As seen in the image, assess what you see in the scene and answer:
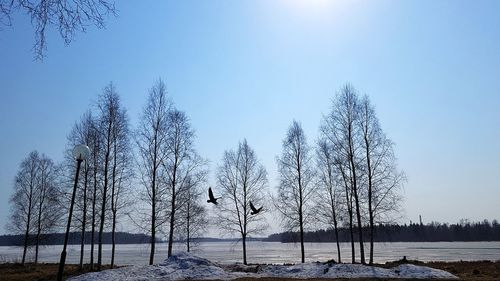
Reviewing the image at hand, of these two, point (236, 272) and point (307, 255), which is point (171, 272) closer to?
point (236, 272)

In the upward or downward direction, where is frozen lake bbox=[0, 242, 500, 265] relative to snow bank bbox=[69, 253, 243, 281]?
downward

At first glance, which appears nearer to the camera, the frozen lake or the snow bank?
the snow bank

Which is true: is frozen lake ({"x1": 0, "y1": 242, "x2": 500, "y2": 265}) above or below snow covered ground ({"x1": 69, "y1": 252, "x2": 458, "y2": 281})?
below

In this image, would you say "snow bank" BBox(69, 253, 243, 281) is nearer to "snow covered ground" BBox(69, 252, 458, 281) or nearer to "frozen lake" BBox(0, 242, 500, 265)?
"snow covered ground" BBox(69, 252, 458, 281)

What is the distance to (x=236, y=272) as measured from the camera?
20.9 meters

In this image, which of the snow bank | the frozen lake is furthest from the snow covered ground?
the frozen lake

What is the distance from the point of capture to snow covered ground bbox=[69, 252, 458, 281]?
60.7 feet

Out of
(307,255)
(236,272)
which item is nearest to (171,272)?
(236,272)

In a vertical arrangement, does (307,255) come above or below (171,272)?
below

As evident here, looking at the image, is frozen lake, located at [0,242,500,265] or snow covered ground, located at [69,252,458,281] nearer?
snow covered ground, located at [69,252,458,281]

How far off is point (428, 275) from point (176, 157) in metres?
15.9

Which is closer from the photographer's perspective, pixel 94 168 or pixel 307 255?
pixel 94 168

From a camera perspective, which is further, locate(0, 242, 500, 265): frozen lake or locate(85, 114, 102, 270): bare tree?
locate(0, 242, 500, 265): frozen lake

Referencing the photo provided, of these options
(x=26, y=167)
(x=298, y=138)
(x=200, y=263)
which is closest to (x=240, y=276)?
(x=200, y=263)
